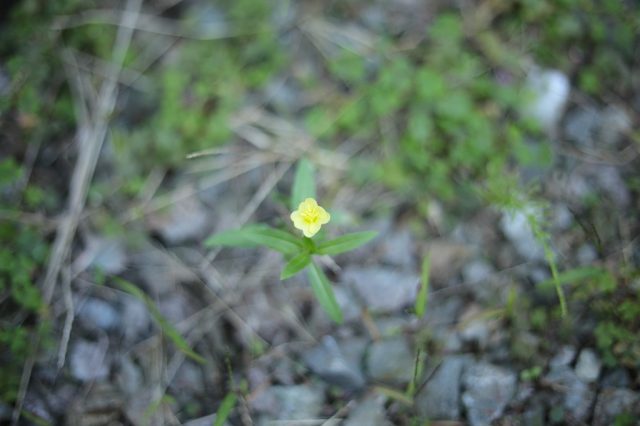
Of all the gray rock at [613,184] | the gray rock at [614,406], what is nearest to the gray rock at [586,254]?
the gray rock at [613,184]

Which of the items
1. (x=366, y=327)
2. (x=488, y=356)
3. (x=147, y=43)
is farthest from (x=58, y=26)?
(x=488, y=356)

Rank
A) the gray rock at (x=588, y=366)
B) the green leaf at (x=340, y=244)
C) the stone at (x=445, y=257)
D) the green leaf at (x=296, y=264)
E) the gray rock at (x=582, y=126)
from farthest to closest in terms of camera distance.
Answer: the gray rock at (x=582, y=126)
the stone at (x=445, y=257)
the gray rock at (x=588, y=366)
the green leaf at (x=340, y=244)
the green leaf at (x=296, y=264)

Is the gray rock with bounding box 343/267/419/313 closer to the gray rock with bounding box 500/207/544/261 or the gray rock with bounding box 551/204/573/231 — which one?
the gray rock with bounding box 500/207/544/261

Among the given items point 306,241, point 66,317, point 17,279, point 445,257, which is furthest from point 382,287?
point 17,279

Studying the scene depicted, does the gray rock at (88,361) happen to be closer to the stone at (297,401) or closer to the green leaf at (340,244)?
the stone at (297,401)

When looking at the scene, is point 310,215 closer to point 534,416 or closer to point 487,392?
point 487,392

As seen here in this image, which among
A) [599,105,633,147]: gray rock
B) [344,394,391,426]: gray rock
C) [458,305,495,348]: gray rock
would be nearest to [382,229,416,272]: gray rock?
[458,305,495,348]: gray rock
